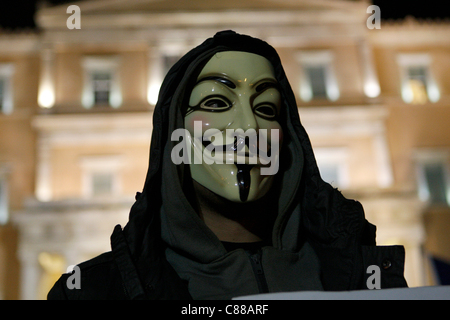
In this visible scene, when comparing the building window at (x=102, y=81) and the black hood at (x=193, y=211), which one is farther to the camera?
the building window at (x=102, y=81)

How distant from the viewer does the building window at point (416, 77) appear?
18359 mm

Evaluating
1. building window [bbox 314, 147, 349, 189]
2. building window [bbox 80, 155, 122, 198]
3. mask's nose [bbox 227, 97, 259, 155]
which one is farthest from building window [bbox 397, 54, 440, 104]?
mask's nose [bbox 227, 97, 259, 155]

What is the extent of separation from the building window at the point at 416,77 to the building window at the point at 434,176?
7.58 ft

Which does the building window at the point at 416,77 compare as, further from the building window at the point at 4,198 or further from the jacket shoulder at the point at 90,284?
the jacket shoulder at the point at 90,284

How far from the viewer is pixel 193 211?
2.02 m

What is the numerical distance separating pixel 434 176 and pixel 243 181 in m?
16.5

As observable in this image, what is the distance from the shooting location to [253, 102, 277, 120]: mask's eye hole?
2312 mm

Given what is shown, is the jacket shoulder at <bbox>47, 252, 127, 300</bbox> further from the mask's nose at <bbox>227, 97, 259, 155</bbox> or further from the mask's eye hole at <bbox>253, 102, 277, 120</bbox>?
the mask's eye hole at <bbox>253, 102, 277, 120</bbox>

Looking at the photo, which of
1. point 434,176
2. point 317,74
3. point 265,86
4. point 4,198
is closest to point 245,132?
point 265,86

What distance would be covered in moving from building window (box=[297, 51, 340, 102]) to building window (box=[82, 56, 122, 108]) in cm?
642

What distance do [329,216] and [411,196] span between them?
12943 millimetres

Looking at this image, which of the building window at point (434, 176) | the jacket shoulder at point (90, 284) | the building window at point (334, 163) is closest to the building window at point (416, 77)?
the building window at point (434, 176)
